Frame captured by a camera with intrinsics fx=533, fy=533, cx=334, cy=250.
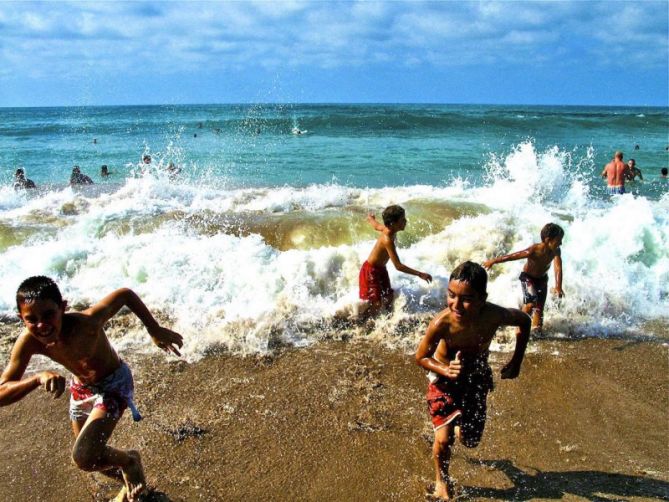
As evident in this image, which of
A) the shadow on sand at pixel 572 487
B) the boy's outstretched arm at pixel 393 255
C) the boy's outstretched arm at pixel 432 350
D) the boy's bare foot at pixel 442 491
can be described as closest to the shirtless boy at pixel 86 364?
the boy's outstretched arm at pixel 432 350

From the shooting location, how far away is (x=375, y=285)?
18.0ft

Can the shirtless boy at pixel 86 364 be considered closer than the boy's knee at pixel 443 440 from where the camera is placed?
Yes

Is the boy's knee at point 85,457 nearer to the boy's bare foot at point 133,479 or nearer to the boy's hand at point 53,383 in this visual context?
the boy's bare foot at point 133,479

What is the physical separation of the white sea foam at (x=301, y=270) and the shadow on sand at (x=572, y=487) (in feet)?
6.59

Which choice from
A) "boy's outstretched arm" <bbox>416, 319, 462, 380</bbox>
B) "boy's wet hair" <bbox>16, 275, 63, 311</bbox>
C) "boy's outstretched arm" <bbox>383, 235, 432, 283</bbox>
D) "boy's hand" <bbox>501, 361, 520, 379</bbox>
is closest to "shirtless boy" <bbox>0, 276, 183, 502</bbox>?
"boy's wet hair" <bbox>16, 275, 63, 311</bbox>

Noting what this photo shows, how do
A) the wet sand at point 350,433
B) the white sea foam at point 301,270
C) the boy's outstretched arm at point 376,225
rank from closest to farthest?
the wet sand at point 350,433 < the boy's outstretched arm at point 376,225 < the white sea foam at point 301,270

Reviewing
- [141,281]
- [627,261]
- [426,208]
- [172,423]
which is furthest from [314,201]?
[172,423]

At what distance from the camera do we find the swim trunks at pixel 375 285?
5484mm

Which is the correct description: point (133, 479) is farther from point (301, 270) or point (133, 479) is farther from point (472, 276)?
point (301, 270)

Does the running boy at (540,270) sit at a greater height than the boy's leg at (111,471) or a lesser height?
greater

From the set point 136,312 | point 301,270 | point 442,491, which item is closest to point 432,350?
point 442,491

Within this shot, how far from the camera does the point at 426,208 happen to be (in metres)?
9.02

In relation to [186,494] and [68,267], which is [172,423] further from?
[68,267]

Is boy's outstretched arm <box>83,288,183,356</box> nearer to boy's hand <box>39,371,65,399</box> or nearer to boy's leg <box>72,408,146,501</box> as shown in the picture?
boy's leg <box>72,408,146,501</box>
